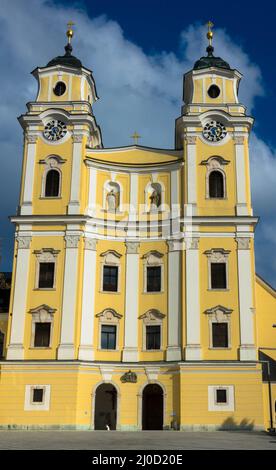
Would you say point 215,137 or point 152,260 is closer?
point 152,260

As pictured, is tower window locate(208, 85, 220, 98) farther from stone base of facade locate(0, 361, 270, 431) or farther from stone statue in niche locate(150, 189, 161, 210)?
stone base of facade locate(0, 361, 270, 431)

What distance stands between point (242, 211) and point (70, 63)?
603 inches

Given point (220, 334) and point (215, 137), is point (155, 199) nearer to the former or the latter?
point (215, 137)

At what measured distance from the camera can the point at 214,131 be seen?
39.5 meters

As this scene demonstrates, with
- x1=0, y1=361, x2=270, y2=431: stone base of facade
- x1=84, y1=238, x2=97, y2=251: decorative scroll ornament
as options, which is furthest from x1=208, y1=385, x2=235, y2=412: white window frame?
x1=84, y1=238, x2=97, y2=251: decorative scroll ornament

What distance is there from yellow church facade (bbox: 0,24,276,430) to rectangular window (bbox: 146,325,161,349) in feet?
0.32

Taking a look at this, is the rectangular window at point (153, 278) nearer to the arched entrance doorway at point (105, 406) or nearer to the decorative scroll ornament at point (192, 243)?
the decorative scroll ornament at point (192, 243)

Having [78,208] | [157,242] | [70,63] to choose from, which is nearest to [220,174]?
[157,242]

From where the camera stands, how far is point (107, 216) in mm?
39000

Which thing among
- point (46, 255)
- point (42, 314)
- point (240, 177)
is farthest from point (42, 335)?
point (240, 177)

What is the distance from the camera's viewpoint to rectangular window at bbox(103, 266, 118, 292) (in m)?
37.6

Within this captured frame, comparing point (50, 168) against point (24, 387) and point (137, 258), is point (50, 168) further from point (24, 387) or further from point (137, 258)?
point (24, 387)

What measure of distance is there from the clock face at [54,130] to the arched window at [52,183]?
7.61ft

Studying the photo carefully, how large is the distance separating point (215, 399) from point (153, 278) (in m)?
8.09
